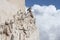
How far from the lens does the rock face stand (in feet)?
11.8

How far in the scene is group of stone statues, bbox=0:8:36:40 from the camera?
3574 millimetres

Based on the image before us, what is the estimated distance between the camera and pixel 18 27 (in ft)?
12.8

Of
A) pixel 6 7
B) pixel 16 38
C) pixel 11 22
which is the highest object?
pixel 6 7

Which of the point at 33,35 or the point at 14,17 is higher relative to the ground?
the point at 14,17

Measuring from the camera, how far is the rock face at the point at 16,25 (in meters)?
3.58

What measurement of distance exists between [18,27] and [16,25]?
8 centimetres

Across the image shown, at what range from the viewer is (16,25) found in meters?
3.83

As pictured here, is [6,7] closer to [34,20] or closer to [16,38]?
[16,38]

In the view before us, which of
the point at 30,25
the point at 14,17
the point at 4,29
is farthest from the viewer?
the point at 30,25

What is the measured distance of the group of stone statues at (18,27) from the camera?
3574 mm

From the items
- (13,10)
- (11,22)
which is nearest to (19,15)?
(13,10)

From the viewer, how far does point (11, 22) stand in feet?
11.9

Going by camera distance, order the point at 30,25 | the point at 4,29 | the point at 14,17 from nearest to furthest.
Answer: the point at 4,29
the point at 14,17
the point at 30,25

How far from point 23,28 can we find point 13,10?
0.37 m
